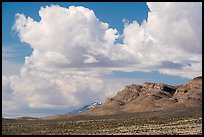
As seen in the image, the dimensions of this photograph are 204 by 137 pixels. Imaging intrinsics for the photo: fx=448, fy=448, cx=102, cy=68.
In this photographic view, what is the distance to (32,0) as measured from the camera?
93.7 feet

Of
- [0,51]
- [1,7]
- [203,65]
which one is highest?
[1,7]

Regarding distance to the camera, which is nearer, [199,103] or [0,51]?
[0,51]

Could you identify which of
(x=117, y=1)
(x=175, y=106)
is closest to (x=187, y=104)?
(x=175, y=106)

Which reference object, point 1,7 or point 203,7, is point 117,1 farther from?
point 1,7

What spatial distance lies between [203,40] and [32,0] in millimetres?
11061

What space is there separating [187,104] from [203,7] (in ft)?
574

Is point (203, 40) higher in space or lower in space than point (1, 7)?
lower

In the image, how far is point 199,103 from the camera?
654 feet

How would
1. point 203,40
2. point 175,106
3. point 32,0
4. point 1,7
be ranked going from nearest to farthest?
1. point 203,40
2. point 1,7
3. point 32,0
4. point 175,106

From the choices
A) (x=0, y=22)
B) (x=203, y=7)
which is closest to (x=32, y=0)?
(x=0, y=22)

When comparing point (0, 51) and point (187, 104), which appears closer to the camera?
point (0, 51)

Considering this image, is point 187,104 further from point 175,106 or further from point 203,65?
point 203,65

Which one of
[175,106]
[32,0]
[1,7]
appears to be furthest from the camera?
[175,106]

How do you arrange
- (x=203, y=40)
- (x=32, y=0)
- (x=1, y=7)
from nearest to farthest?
(x=203, y=40) < (x=1, y=7) < (x=32, y=0)
